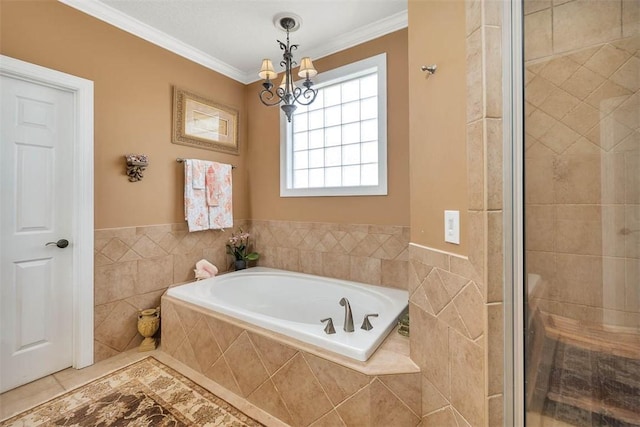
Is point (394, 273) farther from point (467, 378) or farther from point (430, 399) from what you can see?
point (467, 378)

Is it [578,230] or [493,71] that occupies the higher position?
[493,71]

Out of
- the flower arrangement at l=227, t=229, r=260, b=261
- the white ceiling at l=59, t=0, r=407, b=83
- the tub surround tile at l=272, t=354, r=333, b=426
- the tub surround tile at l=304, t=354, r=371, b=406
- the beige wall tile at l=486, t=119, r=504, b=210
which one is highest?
the white ceiling at l=59, t=0, r=407, b=83

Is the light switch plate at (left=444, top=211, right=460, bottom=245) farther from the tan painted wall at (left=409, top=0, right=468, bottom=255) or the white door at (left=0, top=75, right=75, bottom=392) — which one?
the white door at (left=0, top=75, right=75, bottom=392)

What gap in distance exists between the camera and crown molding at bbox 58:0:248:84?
204cm

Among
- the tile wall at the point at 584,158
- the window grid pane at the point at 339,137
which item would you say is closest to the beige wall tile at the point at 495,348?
the tile wall at the point at 584,158

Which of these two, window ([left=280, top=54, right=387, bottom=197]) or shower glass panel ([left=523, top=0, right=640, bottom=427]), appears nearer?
shower glass panel ([left=523, top=0, right=640, bottom=427])

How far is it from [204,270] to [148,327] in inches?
24.6

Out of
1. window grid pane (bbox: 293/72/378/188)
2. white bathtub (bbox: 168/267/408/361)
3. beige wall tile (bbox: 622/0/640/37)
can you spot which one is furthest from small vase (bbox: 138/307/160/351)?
→ beige wall tile (bbox: 622/0/640/37)

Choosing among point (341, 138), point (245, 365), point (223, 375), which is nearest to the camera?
point (245, 365)

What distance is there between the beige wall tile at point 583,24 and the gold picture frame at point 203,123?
2.74 metres

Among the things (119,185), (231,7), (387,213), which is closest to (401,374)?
(387,213)

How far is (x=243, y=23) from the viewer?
2295mm

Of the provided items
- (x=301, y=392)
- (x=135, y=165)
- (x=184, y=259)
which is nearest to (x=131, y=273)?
(x=184, y=259)

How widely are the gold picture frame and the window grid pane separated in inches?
29.1
